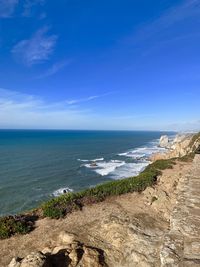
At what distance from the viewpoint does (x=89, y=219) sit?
39.4 feet

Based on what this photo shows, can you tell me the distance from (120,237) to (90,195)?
213 inches

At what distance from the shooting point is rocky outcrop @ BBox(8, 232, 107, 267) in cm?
739

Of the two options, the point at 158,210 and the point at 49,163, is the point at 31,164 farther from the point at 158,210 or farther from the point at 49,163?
the point at 158,210

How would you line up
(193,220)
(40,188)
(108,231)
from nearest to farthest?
(193,220)
(108,231)
(40,188)

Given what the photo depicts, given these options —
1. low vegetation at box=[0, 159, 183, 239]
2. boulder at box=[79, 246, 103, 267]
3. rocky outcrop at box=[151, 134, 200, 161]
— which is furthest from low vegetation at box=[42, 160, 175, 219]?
rocky outcrop at box=[151, 134, 200, 161]

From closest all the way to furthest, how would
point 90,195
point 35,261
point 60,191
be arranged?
point 35,261
point 90,195
point 60,191

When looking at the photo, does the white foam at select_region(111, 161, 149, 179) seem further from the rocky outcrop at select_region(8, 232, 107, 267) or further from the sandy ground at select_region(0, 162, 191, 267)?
the rocky outcrop at select_region(8, 232, 107, 267)

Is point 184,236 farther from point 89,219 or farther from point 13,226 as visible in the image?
point 13,226

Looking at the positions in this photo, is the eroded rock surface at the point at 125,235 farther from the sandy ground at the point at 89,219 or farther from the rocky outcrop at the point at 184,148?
the rocky outcrop at the point at 184,148

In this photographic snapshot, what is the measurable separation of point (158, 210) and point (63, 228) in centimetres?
504

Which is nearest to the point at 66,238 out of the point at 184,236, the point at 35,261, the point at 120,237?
the point at 120,237

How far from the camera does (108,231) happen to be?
10273 mm

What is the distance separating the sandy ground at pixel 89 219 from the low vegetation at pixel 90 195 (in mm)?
393

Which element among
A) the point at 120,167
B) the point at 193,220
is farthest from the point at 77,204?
the point at 120,167
